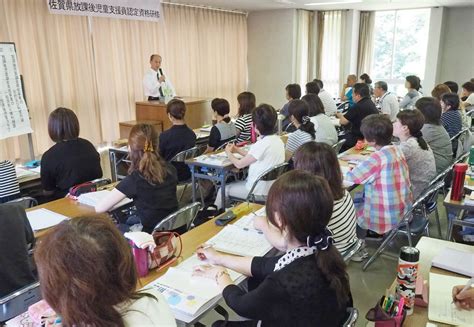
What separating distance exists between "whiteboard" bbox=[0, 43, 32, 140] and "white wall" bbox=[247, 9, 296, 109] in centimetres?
636

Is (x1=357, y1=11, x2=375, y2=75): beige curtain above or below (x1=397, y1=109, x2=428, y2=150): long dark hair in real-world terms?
above

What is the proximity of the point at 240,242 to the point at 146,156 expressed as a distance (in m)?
0.82

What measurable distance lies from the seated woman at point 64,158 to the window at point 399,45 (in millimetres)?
8989

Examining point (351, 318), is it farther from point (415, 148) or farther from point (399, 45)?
point (399, 45)

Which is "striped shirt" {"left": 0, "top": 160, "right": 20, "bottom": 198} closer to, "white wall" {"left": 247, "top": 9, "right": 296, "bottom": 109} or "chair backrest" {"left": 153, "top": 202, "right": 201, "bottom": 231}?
"chair backrest" {"left": 153, "top": 202, "right": 201, "bottom": 231}

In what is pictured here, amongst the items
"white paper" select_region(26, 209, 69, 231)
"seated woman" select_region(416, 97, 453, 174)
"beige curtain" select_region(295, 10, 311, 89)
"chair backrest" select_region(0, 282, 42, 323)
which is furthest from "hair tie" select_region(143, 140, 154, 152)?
"beige curtain" select_region(295, 10, 311, 89)

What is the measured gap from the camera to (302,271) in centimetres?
134

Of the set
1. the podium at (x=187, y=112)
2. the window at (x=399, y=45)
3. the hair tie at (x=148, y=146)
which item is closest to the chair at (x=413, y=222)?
the hair tie at (x=148, y=146)

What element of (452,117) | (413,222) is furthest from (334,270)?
(452,117)

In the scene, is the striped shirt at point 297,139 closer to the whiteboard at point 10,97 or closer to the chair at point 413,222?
the chair at point 413,222

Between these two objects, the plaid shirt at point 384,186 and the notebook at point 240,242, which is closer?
the notebook at point 240,242

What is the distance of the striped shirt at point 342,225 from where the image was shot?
2.06m

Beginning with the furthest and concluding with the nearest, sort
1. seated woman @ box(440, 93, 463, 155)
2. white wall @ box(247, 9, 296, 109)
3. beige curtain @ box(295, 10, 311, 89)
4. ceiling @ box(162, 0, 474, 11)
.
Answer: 1. beige curtain @ box(295, 10, 311, 89)
2. white wall @ box(247, 9, 296, 109)
3. ceiling @ box(162, 0, 474, 11)
4. seated woman @ box(440, 93, 463, 155)

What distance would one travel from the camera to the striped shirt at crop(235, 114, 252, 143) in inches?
184
